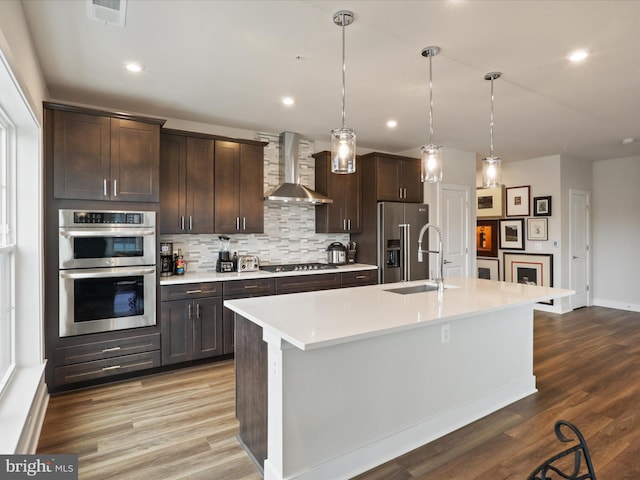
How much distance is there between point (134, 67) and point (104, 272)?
1.71m

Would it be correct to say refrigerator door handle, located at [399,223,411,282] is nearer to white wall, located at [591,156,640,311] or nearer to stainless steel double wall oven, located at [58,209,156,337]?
stainless steel double wall oven, located at [58,209,156,337]

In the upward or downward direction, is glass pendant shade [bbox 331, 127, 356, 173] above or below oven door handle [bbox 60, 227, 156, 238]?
above

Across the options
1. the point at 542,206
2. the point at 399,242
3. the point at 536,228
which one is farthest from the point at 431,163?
the point at 536,228

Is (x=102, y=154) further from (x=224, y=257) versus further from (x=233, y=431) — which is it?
(x=233, y=431)

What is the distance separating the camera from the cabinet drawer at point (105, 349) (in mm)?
3082

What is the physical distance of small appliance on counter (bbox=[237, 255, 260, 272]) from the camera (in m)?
4.26

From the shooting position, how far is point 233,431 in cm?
250

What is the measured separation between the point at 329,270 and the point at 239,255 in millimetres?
1123

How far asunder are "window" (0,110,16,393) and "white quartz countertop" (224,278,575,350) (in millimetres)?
1458

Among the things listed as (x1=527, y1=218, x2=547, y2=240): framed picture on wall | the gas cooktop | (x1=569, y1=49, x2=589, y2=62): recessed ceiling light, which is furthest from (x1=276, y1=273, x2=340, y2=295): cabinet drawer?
(x1=527, y1=218, x2=547, y2=240): framed picture on wall

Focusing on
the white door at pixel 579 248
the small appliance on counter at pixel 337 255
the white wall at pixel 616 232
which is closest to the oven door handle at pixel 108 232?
the small appliance on counter at pixel 337 255

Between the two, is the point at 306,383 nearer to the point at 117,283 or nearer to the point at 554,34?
the point at 117,283

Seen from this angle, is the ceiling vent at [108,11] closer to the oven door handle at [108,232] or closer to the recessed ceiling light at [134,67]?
the recessed ceiling light at [134,67]

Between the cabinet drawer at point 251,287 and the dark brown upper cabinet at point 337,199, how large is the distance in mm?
1241
